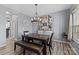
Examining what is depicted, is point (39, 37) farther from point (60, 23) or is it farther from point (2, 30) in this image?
point (2, 30)

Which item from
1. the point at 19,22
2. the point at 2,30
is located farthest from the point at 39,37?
the point at 2,30

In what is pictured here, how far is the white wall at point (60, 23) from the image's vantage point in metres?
1.71

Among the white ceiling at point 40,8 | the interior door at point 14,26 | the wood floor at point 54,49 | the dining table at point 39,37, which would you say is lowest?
the wood floor at point 54,49

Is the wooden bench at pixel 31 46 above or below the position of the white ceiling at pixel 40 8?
below

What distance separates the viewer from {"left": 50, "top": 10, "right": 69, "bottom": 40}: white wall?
1.71 metres

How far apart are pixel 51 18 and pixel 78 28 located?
57cm

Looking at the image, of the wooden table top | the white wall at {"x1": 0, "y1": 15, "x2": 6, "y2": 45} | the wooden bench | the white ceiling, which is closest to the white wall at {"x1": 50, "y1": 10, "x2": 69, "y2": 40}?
the white ceiling

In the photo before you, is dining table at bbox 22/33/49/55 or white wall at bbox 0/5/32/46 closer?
white wall at bbox 0/5/32/46

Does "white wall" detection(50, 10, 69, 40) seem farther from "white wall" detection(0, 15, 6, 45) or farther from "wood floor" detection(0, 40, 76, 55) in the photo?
"white wall" detection(0, 15, 6, 45)

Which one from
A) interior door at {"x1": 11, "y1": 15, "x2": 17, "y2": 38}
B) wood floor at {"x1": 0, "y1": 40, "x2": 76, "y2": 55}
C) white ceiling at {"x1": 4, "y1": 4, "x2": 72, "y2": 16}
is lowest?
wood floor at {"x1": 0, "y1": 40, "x2": 76, "y2": 55}

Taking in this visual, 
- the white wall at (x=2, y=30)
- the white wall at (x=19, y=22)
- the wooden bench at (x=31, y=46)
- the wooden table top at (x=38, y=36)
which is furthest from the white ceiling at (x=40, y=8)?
the wooden bench at (x=31, y=46)

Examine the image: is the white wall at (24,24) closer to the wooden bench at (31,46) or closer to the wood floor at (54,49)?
the wooden bench at (31,46)

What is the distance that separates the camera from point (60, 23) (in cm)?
174
